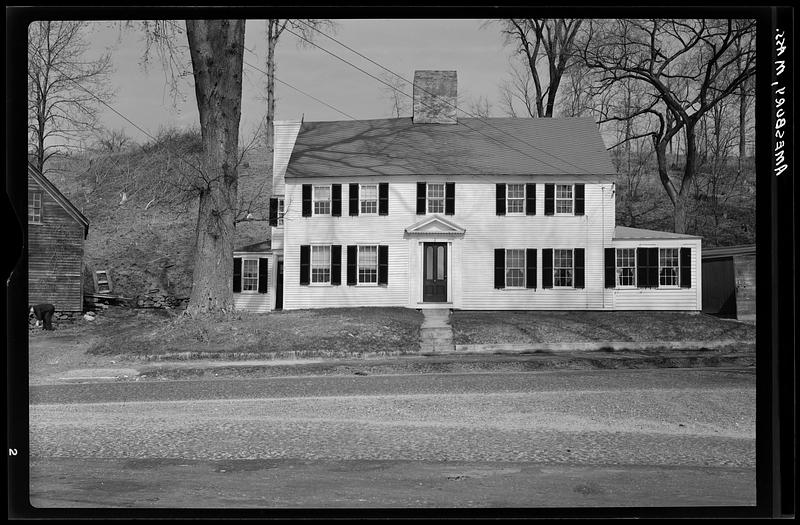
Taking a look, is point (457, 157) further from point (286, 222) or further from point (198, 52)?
point (198, 52)

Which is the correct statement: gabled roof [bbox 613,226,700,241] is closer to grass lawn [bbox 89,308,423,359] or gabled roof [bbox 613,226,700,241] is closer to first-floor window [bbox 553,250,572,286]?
first-floor window [bbox 553,250,572,286]

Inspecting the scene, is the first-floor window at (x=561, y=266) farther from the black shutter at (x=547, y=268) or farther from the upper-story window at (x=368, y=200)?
the upper-story window at (x=368, y=200)

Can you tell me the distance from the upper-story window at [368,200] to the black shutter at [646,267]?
8491 mm

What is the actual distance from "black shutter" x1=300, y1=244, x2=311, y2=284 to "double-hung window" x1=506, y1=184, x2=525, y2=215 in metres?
6.65

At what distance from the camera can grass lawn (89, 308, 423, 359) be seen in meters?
16.2

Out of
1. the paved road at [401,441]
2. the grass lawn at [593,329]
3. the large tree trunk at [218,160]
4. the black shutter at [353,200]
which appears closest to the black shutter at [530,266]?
the grass lawn at [593,329]

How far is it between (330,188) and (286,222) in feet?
6.20

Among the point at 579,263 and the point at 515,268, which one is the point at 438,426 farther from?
the point at 579,263

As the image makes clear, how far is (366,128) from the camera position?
2828cm

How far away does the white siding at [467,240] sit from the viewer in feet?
83.4
